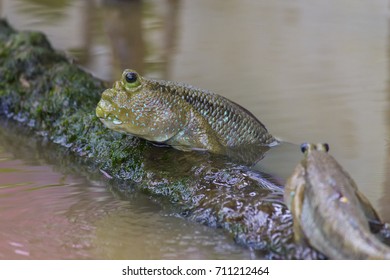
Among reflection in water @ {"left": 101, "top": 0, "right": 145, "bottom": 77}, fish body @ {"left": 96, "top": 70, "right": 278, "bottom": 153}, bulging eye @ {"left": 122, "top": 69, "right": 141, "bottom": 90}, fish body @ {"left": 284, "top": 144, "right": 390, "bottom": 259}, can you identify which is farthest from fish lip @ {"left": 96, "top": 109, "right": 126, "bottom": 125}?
reflection in water @ {"left": 101, "top": 0, "right": 145, "bottom": 77}

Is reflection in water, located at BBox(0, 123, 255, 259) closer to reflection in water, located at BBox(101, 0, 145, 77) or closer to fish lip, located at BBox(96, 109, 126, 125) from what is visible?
fish lip, located at BBox(96, 109, 126, 125)

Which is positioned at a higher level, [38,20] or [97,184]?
[38,20]

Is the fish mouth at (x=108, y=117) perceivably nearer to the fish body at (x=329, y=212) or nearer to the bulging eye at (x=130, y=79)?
the bulging eye at (x=130, y=79)

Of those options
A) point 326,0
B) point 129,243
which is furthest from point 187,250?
point 326,0

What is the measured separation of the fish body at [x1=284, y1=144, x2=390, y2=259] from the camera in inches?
99.3

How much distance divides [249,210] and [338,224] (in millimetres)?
591

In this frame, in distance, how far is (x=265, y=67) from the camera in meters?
5.87

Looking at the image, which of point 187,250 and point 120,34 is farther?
point 120,34

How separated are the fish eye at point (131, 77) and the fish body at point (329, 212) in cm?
117

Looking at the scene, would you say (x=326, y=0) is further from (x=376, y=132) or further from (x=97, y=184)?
(x=97, y=184)

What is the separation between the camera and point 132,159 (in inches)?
148

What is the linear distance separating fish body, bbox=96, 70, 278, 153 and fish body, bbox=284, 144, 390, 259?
1007 millimetres
